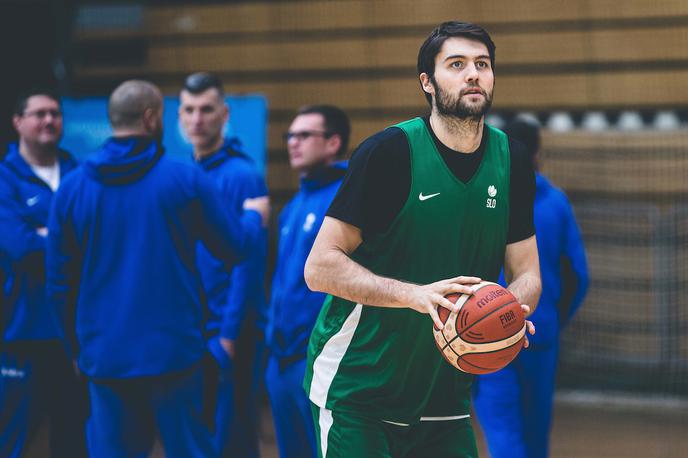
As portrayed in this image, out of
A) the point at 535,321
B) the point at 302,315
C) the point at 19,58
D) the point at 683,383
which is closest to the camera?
the point at 302,315

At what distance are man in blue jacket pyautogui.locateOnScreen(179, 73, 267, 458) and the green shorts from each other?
6.72ft

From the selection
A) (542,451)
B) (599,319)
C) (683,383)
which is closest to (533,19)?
(599,319)

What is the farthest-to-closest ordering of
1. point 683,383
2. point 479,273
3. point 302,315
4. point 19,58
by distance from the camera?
1. point 19,58
2. point 683,383
3. point 302,315
4. point 479,273

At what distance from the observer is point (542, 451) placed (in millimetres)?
5586

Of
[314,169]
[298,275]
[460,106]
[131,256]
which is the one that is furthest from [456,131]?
[314,169]

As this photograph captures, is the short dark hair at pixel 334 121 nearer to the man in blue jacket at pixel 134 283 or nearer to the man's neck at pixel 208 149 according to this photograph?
the man's neck at pixel 208 149

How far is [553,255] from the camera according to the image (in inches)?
223

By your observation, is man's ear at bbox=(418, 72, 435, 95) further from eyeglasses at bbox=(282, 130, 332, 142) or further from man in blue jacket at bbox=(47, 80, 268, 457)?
eyeglasses at bbox=(282, 130, 332, 142)

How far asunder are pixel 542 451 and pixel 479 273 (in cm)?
235

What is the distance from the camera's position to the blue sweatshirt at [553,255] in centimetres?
552

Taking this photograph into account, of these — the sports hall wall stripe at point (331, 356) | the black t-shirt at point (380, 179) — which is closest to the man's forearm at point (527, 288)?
the black t-shirt at point (380, 179)

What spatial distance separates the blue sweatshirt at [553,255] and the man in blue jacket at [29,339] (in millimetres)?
2601

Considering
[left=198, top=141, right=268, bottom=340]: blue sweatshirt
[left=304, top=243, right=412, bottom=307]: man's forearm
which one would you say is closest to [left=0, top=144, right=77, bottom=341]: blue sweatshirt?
[left=198, top=141, right=268, bottom=340]: blue sweatshirt

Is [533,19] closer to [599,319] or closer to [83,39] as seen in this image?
[599,319]
